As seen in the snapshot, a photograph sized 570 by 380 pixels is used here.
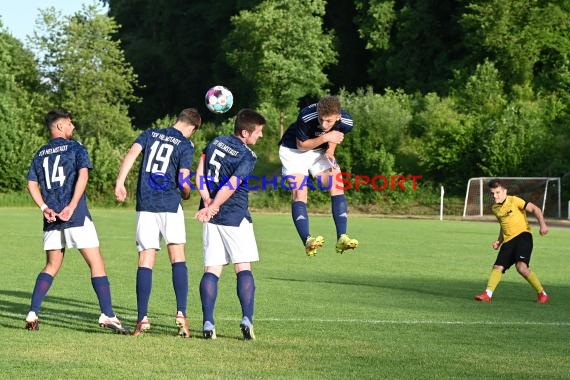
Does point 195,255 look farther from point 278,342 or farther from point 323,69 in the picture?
point 323,69

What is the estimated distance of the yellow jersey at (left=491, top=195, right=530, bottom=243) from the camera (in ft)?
51.1

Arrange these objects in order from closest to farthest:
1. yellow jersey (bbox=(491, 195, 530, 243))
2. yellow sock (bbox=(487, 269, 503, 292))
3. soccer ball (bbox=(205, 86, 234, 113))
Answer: yellow sock (bbox=(487, 269, 503, 292))
soccer ball (bbox=(205, 86, 234, 113))
yellow jersey (bbox=(491, 195, 530, 243))

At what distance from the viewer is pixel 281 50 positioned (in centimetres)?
6788

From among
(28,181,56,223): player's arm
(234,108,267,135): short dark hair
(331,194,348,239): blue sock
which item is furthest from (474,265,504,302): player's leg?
(28,181,56,223): player's arm

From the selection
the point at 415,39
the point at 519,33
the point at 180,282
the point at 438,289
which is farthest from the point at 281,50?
the point at 180,282

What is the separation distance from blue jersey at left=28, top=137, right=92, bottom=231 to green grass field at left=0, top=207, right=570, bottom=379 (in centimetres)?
112

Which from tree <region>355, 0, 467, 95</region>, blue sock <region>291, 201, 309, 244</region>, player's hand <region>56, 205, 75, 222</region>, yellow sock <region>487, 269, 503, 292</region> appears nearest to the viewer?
player's hand <region>56, 205, 75, 222</region>

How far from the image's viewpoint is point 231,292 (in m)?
15.5

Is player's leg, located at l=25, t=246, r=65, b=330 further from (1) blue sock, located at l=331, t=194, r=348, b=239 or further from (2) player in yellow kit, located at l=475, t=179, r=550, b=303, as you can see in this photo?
(2) player in yellow kit, located at l=475, t=179, r=550, b=303

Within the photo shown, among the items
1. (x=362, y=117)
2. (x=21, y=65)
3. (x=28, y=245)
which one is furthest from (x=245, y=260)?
(x=21, y=65)

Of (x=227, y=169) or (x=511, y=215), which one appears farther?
(x=511, y=215)

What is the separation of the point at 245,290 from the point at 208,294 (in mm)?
350

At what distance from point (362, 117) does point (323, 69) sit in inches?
735

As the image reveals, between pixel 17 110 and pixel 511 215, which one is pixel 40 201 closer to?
pixel 511 215
